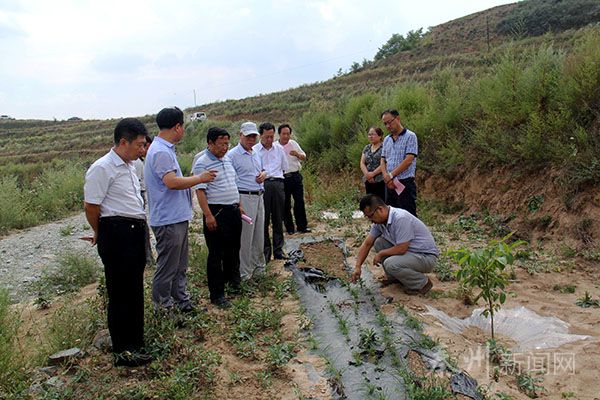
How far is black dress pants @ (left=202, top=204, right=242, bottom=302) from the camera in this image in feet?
13.8

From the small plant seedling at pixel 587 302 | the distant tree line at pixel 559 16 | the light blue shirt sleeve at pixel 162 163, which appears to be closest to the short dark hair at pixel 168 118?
the light blue shirt sleeve at pixel 162 163

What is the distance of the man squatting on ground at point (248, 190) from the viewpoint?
15.7ft

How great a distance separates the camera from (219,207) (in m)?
4.20

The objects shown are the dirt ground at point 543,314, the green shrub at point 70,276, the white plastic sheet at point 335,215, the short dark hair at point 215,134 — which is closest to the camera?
the dirt ground at point 543,314

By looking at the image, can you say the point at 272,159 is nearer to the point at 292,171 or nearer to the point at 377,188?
the point at 292,171

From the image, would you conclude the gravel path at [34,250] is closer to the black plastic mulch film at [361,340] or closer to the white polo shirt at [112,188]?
the white polo shirt at [112,188]

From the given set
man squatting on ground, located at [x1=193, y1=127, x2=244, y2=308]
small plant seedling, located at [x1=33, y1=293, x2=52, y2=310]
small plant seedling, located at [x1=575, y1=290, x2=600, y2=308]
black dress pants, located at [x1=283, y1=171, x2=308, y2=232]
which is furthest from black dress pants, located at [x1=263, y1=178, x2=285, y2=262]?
small plant seedling, located at [x1=575, y1=290, x2=600, y2=308]

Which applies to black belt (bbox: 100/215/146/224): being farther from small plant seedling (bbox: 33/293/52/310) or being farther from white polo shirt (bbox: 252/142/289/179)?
white polo shirt (bbox: 252/142/289/179)

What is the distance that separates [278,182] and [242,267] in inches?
52.2

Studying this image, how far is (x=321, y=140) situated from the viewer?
12.0 metres

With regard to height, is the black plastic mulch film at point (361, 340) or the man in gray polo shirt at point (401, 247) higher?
the man in gray polo shirt at point (401, 247)

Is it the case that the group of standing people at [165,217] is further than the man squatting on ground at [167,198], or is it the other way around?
the man squatting on ground at [167,198]

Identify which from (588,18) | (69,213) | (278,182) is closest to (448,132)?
(278,182)

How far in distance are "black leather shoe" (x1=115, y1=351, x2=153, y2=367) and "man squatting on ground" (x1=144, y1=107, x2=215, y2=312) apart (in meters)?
0.53
